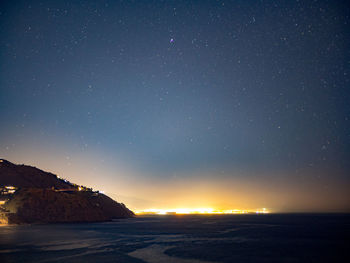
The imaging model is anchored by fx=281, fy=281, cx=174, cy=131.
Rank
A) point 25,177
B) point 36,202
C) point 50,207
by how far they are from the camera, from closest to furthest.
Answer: point 36,202
point 50,207
point 25,177

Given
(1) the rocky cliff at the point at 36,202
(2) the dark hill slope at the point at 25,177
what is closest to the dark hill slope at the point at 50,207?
(1) the rocky cliff at the point at 36,202

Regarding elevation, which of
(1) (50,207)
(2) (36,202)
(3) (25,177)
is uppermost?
(3) (25,177)

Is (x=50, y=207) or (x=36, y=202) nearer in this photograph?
(x=36, y=202)

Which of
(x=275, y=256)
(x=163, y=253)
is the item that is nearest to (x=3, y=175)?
(x=163, y=253)

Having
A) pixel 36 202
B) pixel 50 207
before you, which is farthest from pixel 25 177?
pixel 50 207

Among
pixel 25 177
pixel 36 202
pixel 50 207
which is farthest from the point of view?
pixel 25 177

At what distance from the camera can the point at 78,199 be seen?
106m

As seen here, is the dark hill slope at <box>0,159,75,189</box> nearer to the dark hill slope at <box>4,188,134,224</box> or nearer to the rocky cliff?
the rocky cliff

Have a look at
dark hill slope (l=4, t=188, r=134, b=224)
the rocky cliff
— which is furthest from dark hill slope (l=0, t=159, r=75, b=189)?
dark hill slope (l=4, t=188, r=134, b=224)

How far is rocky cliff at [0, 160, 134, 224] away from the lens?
87.9 meters

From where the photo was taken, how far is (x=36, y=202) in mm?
92438

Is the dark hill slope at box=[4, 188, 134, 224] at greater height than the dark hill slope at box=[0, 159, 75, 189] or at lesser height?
lesser

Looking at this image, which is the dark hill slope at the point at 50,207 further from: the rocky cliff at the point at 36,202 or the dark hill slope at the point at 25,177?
the dark hill slope at the point at 25,177

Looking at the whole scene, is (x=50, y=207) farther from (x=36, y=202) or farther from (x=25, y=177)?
(x=25, y=177)
